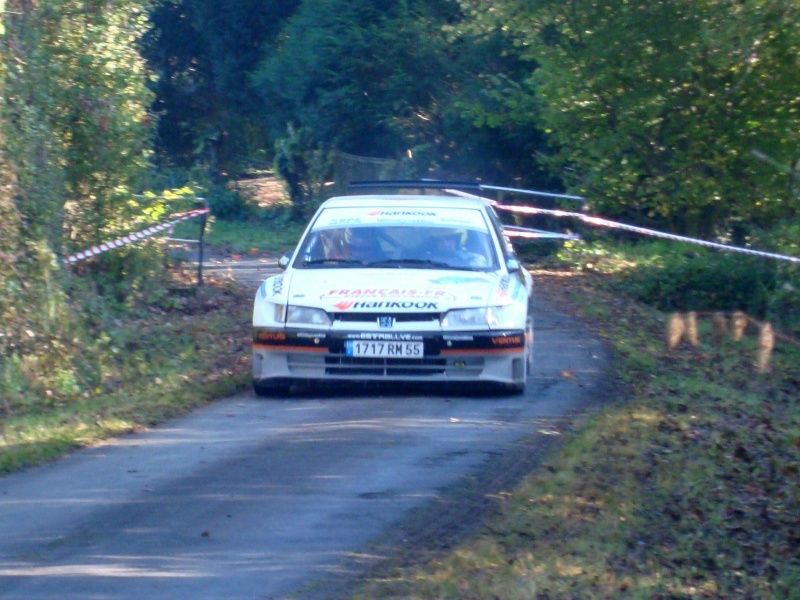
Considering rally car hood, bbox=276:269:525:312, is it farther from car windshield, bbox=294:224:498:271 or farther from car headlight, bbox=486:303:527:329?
car windshield, bbox=294:224:498:271

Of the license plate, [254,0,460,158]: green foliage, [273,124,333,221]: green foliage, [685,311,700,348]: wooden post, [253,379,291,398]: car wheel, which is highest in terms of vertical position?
[254,0,460,158]: green foliage

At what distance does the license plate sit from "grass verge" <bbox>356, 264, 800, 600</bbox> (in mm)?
1578

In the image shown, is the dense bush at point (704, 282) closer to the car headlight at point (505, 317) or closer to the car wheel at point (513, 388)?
the car wheel at point (513, 388)

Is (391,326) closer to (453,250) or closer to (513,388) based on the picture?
(513,388)

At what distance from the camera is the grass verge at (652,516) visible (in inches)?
Result: 207

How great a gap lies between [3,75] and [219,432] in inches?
153

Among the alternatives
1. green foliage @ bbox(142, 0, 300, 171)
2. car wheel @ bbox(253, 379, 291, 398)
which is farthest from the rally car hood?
green foliage @ bbox(142, 0, 300, 171)

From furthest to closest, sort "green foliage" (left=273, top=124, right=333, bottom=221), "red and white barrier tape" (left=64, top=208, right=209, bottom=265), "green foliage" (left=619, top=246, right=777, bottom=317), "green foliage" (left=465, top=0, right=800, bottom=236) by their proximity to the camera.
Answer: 1. "green foliage" (left=273, top=124, right=333, bottom=221)
2. "green foliage" (left=619, top=246, right=777, bottom=317)
3. "green foliage" (left=465, top=0, right=800, bottom=236)
4. "red and white barrier tape" (left=64, top=208, right=209, bottom=265)

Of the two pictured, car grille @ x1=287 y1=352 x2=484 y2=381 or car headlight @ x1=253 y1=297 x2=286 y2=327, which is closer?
car grille @ x1=287 y1=352 x2=484 y2=381

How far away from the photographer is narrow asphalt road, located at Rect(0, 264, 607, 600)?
5.52 meters

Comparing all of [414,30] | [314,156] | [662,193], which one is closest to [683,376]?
[662,193]

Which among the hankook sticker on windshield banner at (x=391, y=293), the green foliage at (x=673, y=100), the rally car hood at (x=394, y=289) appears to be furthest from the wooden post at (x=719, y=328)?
the hankook sticker on windshield banner at (x=391, y=293)

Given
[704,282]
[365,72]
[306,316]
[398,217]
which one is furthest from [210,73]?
[306,316]

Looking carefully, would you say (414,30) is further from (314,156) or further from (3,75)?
(3,75)
